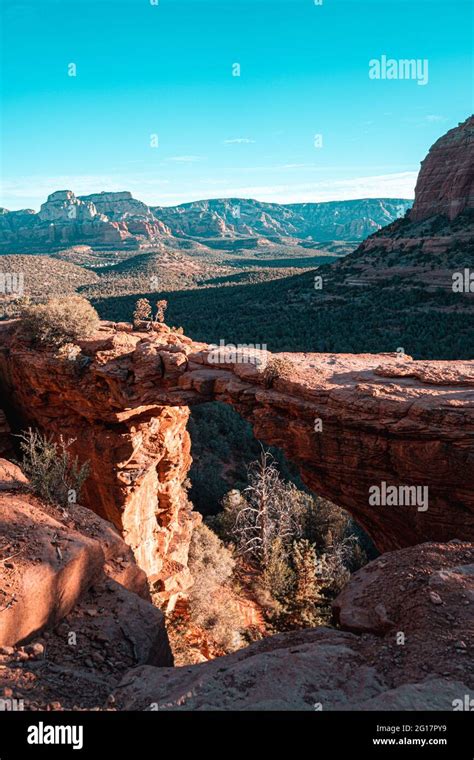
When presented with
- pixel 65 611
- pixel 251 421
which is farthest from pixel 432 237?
pixel 65 611

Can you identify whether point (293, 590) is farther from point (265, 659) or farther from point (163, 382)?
point (265, 659)

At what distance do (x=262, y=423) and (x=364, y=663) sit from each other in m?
5.44

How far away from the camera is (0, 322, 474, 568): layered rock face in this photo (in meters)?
7.67

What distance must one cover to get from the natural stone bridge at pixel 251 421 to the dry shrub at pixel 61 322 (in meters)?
0.47

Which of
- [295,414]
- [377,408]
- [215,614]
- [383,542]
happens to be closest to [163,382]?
[295,414]

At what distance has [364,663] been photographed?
4.37 m

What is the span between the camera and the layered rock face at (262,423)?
25.2 ft

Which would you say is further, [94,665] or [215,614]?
[215,614]

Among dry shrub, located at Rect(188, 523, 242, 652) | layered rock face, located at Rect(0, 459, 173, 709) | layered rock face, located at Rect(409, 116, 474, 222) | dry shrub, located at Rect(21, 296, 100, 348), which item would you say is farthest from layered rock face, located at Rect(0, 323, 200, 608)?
layered rock face, located at Rect(409, 116, 474, 222)

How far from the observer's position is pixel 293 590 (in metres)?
15.8

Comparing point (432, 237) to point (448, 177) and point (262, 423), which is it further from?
point (262, 423)

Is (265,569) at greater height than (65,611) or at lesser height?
lesser

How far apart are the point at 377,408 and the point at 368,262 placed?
165 feet

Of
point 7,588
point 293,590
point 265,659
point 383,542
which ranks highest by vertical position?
point 7,588
